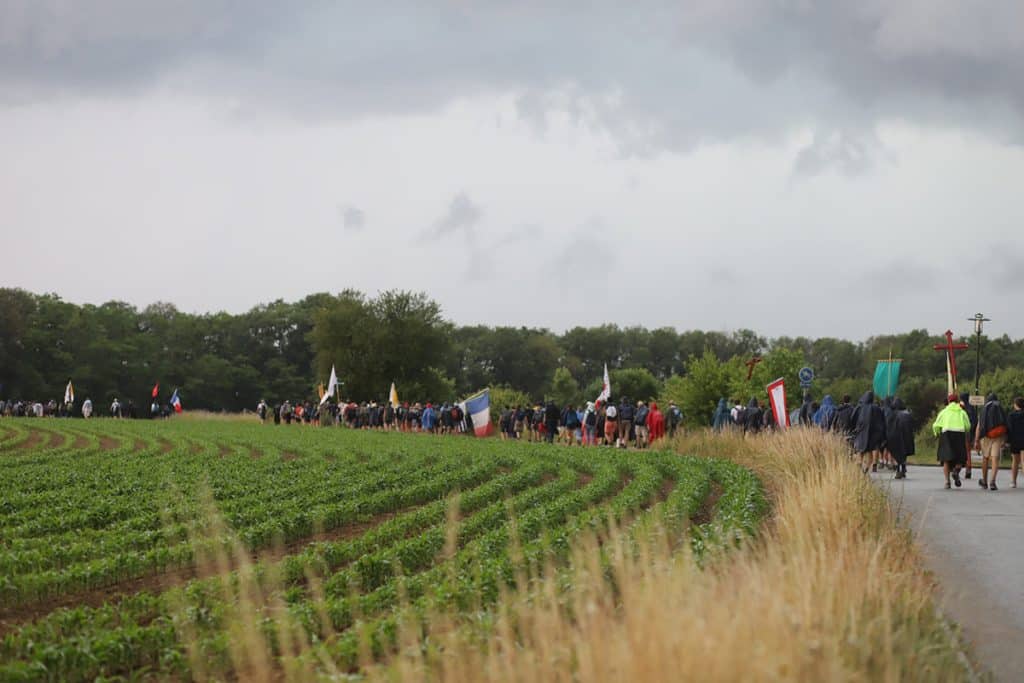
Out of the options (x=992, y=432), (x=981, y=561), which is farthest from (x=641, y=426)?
(x=981, y=561)

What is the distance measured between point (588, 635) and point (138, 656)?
4.73 m

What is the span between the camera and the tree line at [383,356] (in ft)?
303

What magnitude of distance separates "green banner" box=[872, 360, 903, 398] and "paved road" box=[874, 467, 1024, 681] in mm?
7357

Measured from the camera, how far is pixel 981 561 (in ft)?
41.9

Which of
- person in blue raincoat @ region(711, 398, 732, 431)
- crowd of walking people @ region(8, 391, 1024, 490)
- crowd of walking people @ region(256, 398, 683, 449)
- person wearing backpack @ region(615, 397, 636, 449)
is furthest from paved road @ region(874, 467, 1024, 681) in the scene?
person in blue raincoat @ region(711, 398, 732, 431)

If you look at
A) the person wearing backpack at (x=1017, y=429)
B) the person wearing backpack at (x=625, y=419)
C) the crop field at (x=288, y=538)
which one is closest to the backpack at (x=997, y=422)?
the person wearing backpack at (x=1017, y=429)

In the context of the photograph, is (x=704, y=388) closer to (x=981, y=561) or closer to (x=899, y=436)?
(x=899, y=436)

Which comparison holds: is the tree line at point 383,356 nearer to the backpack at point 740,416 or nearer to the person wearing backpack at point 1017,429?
the backpack at point 740,416

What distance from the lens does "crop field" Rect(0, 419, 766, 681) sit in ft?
27.3

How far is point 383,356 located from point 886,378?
6591 centimetres

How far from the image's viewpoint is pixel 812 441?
2164 centimetres

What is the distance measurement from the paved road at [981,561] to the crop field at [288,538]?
1996mm

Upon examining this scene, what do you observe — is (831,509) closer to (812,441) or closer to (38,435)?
(812,441)

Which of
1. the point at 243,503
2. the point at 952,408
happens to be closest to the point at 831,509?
the point at 243,503
